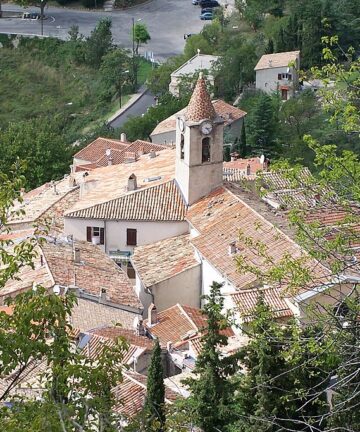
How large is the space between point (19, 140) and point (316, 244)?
142 feet

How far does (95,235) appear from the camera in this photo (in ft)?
138

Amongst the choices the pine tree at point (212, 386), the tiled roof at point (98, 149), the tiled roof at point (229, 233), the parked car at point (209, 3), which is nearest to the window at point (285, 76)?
the tiled roof at point (98, 149)

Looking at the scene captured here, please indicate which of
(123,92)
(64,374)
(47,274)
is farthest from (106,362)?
(123,92)

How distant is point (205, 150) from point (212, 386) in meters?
18.0

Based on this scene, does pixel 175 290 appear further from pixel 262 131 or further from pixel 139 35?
pixel 139 35

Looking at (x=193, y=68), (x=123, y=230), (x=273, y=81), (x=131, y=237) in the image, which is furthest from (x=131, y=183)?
(x=193, y=68)

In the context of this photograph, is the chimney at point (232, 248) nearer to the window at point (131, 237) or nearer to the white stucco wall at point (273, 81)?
the window at point (131, 237)

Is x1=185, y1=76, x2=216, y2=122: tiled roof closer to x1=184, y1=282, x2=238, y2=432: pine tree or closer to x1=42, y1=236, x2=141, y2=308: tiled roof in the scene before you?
x1=42, y1=236, x2=141, y2=308: tiled roof

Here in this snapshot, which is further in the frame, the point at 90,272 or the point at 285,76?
the point at 285,76

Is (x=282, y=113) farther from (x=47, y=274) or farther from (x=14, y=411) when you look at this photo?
(x=14, y=411)

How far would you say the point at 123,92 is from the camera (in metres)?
83.4

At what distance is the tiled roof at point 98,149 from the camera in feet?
192

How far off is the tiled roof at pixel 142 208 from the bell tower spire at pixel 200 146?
0.53 meters

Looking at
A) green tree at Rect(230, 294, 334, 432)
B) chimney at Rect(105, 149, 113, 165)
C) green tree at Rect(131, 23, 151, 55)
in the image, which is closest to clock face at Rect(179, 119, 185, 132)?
chimney at Rect(105, 149, 113, 165)
